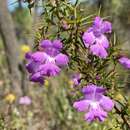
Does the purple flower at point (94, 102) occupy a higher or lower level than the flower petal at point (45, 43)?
lower

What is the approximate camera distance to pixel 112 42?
3162 mm

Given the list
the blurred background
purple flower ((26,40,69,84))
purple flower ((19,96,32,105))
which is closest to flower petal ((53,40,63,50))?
purple flower ((26,40,69,84))

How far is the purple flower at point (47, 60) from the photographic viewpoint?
2879 mm

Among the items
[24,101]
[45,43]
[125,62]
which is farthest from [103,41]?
[24,101]

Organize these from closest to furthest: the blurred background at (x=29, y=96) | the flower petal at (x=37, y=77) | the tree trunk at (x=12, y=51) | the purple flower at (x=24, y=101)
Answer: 1. the flower petal at (x=37, y=77)
2. the blurred background at (x=29, y=96)
3. the purple flower at (x=24, y=101)
4. the tree trunk at (x=12, y=51)

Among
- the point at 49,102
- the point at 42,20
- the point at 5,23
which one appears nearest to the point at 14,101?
the point at 49,102

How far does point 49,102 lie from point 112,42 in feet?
14.8

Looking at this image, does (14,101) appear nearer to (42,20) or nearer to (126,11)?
(126,11)

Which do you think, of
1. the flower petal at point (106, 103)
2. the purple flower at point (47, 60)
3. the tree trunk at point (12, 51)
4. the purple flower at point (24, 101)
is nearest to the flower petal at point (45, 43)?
the purple flower at point (47, 60)

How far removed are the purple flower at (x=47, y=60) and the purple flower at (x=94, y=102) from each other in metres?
0.18

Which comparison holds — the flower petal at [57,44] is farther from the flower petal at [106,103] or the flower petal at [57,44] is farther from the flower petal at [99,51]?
the flower petal at [106,103]

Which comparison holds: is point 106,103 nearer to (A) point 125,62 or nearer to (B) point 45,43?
(A) point 125,62

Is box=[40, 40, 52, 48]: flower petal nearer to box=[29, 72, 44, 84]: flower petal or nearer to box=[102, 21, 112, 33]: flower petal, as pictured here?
box=[29, 72, 44, 84]: flower petal

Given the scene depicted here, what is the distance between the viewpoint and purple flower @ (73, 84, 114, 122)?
2.89 m
